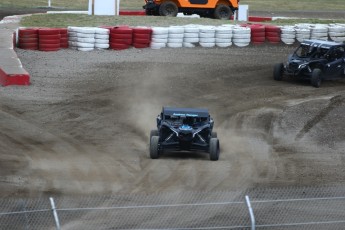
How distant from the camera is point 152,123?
19562 mm

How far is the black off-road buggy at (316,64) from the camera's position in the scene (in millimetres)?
25531

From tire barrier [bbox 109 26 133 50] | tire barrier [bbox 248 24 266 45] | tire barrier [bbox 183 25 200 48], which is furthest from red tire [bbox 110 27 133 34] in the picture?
tire barrier [bbox 248 24 266 45]

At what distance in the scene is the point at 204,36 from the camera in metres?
31.2

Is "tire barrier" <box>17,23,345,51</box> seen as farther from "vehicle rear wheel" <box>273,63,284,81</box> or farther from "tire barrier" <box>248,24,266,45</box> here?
"vehicle rear wheel" <box>273,63,284,81</box>

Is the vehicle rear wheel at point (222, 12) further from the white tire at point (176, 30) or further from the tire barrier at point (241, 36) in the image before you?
the white tire at point (176, 30)

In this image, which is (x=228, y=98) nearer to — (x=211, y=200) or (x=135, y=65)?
(x=135, y=65)

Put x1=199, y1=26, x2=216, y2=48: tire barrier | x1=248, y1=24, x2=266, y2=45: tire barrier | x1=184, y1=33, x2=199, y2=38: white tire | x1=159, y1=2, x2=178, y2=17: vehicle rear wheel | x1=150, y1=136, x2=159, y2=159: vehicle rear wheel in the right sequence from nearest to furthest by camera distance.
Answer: x1=150, y1=136, x2=159, y2=159: vehicle rear wheel → x1=184, y1=33, x2=199, y2=38: white tire → x1=199, y1=26, x2=216, y2=48: tire barrier → x1=248, y1=24, x2=266, y2=45: tire barrier → x1=159, y1=2, x2=178, y2=17: vehicle rear wheel

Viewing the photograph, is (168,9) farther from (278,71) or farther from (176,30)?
(278,71)

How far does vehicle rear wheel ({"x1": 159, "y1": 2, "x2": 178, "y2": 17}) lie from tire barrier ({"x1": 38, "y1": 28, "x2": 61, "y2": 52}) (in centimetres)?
1129

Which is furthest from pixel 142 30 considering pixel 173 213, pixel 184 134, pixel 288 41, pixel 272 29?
pixel 173 213

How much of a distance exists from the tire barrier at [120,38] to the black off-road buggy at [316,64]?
599 cm

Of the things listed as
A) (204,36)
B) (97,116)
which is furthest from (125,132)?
(204,36)

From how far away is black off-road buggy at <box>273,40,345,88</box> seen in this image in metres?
25.5

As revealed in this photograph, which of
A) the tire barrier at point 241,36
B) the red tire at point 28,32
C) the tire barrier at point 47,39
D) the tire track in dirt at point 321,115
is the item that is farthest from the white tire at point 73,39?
the tire track in dirt at point 321,115
